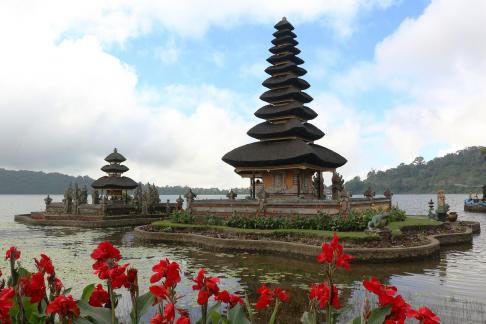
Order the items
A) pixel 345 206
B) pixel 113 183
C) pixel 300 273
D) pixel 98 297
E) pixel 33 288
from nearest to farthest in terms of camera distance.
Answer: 1. pixel 33 288
2. pixel 98 297
3. pixel 300 273
4. pixel 345 206
5. pixel 113 183

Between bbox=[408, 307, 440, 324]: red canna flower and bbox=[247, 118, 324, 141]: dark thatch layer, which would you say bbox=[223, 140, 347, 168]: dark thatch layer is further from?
bbox=[408, 307, 440, 324]: red canna flower

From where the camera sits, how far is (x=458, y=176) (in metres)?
155

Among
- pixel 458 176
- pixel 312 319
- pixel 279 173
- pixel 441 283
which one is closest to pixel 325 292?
pixel 312 319

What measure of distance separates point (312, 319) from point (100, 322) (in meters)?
1.80

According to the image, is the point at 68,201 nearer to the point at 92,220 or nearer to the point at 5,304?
the point at 92,220

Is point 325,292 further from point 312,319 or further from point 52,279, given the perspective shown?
point 52,279

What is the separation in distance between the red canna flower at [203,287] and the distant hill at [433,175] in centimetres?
16368

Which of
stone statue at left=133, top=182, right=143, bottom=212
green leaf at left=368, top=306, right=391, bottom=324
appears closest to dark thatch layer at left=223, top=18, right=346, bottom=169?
stone statue at left=133, top=182, right=143, bottom=212

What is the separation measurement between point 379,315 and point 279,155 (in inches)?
1044

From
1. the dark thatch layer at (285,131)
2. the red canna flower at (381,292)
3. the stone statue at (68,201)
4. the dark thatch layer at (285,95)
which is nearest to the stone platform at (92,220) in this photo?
the stone statue at (68,201)

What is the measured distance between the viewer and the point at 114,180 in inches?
1663

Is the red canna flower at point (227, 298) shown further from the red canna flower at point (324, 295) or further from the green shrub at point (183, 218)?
the green shrub at point (183, 218)

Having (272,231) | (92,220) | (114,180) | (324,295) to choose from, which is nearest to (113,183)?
(114,180)

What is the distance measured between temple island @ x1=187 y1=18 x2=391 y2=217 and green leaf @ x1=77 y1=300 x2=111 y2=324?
2092 centimetres
